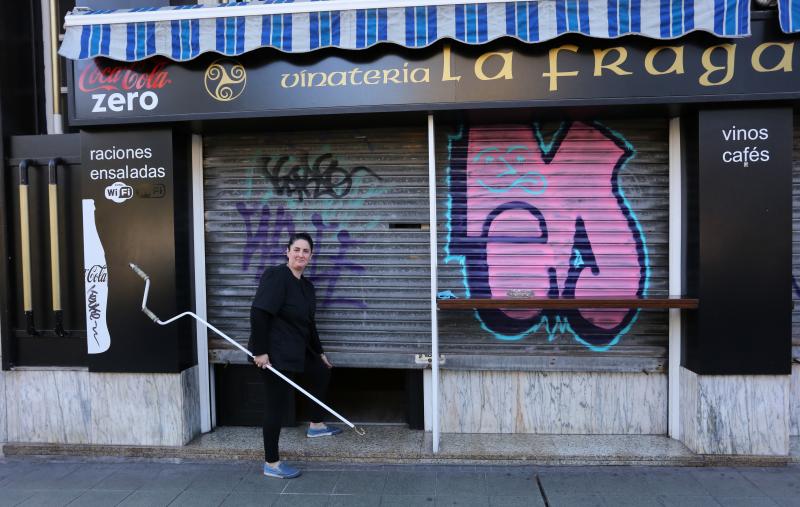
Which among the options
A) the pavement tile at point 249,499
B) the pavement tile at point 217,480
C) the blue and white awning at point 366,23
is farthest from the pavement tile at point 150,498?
the blue and white awning at point 366,23

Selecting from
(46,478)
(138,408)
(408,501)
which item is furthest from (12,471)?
(408,501)

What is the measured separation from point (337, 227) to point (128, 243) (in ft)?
5.98

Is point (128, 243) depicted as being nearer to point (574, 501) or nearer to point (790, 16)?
point (574, 501)

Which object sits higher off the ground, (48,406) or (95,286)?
(95,286)

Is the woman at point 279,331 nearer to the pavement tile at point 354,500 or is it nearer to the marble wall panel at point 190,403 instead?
the pavement tile at point 354,500

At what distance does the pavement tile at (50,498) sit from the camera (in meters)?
3.92

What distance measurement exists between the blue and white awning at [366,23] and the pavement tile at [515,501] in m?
3.41

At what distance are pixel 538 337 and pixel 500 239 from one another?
94cm

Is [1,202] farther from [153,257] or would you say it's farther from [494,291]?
[494,291]

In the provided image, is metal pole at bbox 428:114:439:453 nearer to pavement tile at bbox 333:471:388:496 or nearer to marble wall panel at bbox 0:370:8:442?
pavement tile at bbox 333:471:388:496

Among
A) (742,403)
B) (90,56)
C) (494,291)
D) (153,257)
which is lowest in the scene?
(742,403)

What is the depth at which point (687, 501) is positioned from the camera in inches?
149

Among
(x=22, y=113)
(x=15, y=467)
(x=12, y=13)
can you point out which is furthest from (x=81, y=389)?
(x=12, y=13)

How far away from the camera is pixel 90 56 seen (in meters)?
4.44
